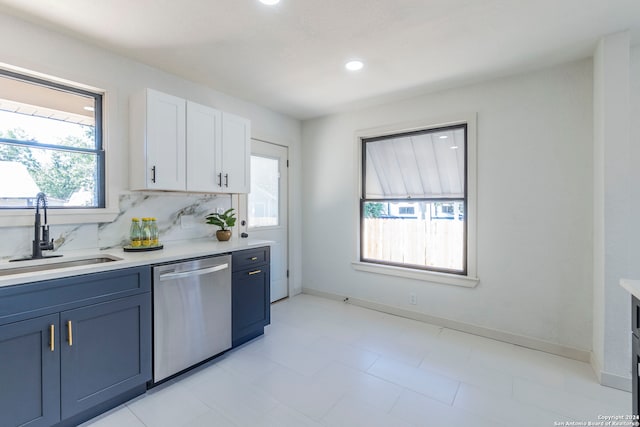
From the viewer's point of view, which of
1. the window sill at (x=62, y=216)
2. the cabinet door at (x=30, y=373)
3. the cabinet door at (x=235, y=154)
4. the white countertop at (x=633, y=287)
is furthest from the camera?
the cabinet door at (x=235, y=154)

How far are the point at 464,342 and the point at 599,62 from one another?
261cm

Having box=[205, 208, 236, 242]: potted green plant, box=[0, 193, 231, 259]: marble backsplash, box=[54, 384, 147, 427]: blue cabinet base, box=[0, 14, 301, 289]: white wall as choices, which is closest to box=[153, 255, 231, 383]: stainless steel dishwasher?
box=[54, 384, 147, 427]: blue cabinet base

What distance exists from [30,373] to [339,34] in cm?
283

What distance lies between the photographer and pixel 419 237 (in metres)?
3.50

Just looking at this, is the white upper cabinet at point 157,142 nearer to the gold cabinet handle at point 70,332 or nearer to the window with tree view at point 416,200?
the gold cabinet handle at point 70,332

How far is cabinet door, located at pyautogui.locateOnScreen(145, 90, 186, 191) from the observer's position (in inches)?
94.4

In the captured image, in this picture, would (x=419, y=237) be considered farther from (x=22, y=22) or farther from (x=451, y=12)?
(x=22, y=22)

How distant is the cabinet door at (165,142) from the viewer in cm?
240

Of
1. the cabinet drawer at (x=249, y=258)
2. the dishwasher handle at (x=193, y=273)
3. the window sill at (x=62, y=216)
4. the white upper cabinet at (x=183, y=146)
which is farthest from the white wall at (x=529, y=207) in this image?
the window sill at (x=62, y=216)

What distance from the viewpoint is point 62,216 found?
2.20 metres

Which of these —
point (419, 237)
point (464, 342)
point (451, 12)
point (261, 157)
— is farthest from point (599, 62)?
point (261, 157)

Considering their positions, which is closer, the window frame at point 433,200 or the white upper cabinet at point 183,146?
the white upper cabinet at point 183,146

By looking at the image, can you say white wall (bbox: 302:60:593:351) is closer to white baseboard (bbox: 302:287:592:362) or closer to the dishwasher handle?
white baseboard (bbox: 302:287:592:362)

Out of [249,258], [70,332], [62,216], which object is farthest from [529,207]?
[62,216]
